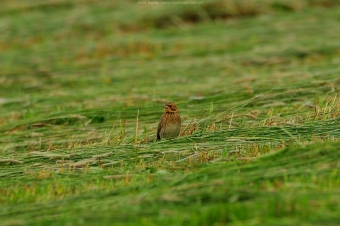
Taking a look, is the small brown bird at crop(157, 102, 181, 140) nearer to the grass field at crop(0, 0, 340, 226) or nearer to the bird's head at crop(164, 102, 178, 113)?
the bird's head at crop(164, 102, 178, 113)

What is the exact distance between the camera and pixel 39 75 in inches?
567

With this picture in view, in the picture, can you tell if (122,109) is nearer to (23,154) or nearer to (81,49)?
(23,154)

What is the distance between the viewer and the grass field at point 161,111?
19.8 ft

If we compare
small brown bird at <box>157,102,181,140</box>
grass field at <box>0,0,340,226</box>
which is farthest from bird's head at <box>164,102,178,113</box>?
grass field at <box>0,0,340,226</box>

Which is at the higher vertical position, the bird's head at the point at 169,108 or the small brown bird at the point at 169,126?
the bird's head at the point at 169,108

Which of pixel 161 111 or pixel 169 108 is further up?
pixel 169 108

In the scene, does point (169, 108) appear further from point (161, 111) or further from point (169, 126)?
point (161, 111)

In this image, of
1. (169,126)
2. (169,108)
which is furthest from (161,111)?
(169,126)

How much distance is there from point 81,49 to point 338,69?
6.09 m

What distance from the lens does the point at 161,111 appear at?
10.4m

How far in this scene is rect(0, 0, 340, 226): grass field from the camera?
6.02 meters

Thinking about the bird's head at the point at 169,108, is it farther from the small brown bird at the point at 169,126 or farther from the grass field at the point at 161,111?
the grass field at the point at 161,111

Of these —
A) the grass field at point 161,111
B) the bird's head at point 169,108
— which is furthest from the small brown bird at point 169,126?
the grass field at point 161,111

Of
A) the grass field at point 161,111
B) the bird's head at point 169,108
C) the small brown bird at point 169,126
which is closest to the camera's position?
the grass field at point 161,111
